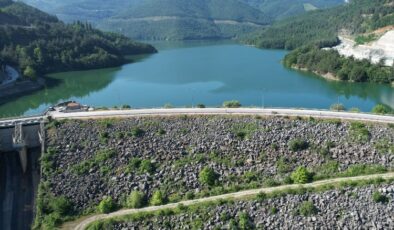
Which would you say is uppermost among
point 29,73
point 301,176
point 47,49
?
point 47,49

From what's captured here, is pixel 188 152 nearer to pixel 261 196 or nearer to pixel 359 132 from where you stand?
pixel 261 196

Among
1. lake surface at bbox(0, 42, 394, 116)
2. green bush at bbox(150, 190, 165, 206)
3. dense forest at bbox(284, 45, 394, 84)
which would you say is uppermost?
dense forest at bbox(284, 45, 394, 84)

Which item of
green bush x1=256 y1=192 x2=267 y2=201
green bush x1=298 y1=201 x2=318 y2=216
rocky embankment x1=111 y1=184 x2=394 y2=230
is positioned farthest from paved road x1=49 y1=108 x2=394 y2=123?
green bush x1=298 y1=201 x2=318 y2=216

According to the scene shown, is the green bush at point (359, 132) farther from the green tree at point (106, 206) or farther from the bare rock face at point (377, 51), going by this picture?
the bare rock face at point (377, 51)

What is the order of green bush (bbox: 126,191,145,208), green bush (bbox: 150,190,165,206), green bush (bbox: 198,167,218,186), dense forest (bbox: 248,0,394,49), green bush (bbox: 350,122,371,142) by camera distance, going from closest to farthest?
green bush (bbox: 126,191,145,208) → green bush (bbox: 150,190,165,206) → green bush (bbox: 198,167,218,186) → green bush (bbox: 350,122,371,142) → dense forest (bbox: 248,0,394,49)

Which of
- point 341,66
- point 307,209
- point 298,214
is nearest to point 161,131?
point 298,214

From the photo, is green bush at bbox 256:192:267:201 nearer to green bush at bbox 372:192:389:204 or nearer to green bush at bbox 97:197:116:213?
green bush at bbox 372:192:389:204

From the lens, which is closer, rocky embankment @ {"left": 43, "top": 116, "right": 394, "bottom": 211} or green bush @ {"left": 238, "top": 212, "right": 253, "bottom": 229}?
green bush @ {"left": 238, "top": 212, "right": 253, "bottom": 229}
